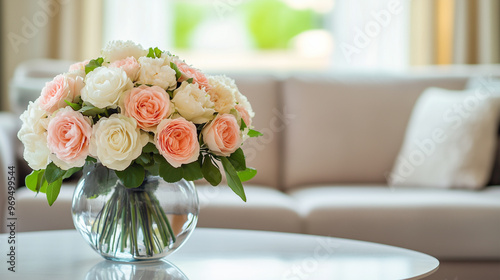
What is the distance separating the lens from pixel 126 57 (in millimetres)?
1174

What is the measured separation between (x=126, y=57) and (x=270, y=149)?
1.51m

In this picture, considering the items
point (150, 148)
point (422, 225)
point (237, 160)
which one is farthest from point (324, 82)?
point (150, 148)

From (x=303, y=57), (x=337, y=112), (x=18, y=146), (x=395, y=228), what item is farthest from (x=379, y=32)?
(x=18, y=146)

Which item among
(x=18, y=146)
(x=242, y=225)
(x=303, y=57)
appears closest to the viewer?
(x=242, y=225)

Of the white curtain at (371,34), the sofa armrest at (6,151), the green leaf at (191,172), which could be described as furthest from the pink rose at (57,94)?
the white curtain at (371,34)

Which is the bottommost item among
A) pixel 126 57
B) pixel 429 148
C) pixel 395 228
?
pixel 395 228

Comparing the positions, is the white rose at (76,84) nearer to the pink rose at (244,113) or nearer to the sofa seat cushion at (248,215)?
the pink rose at (244,113)

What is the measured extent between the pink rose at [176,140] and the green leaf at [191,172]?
5cm

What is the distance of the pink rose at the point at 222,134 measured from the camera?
1.11 m

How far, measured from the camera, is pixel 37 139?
1141 millimetres

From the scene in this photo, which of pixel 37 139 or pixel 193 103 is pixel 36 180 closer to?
pixel 37 139

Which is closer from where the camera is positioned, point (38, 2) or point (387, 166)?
point (387, 166)

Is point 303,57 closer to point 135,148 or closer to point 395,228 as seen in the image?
point 395,228

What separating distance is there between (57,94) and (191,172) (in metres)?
0.26
